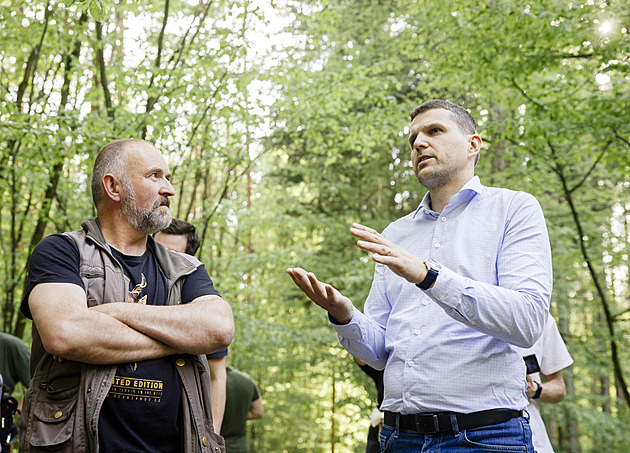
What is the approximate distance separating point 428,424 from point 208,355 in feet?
5.24

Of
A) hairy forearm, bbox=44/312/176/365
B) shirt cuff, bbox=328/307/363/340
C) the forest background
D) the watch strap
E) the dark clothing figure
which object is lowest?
the dark clothing figure

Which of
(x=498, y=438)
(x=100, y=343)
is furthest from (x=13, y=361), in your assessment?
(x=498, y=438)

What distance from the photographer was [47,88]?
737 cm

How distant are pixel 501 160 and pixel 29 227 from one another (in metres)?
8.19

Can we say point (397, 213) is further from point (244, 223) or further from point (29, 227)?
point (29, 227)

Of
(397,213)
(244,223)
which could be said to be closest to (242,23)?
(244,223)

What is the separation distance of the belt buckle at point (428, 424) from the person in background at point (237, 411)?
159 inches

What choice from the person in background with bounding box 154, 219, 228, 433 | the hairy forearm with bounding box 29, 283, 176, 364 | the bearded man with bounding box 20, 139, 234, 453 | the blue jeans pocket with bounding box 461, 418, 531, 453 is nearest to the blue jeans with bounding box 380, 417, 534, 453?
the blue jeans pocket with bounding box 461, 418, 531, 453

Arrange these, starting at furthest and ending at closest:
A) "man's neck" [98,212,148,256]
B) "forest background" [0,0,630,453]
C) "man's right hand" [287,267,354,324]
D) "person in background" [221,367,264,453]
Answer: "forest background" [0,0,630,453] < "person in background" [221,367,264,453] < "man's neck" [98,212,148,256] < "man's right hand" [287,267,354,324]

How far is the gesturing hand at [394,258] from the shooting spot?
5.60 feet

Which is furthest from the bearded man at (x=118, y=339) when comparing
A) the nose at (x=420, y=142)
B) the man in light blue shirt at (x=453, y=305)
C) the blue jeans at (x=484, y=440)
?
the nose at (x=420, y=142)

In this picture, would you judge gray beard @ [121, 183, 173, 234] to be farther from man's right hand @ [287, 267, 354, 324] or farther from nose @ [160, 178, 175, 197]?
man's right hand @ [287, 267, 354, 324]

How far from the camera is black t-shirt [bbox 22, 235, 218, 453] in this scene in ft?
6.29

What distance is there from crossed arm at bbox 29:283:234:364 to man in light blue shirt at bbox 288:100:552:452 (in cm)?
44
